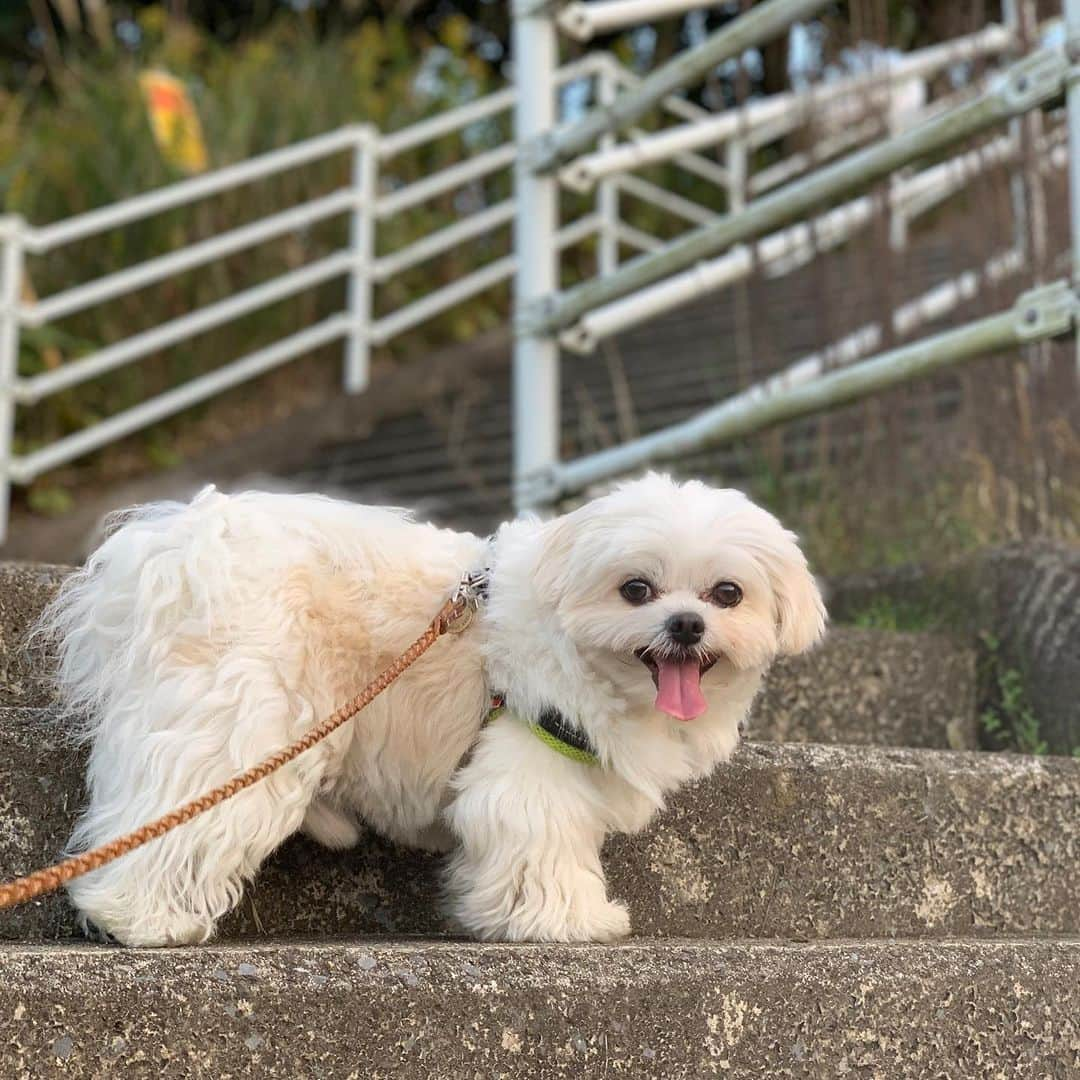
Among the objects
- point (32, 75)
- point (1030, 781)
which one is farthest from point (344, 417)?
point (1030, 781)

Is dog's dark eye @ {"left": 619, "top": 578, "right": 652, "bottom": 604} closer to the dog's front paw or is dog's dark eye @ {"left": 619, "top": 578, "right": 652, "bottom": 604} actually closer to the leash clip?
the leash clip

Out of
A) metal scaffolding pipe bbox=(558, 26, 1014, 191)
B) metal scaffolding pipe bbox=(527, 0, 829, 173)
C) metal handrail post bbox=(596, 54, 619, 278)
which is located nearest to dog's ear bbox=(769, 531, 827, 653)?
metal scaffolding pipe bbox=(527, 0, 829, 173)

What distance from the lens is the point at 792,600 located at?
228 centimetres

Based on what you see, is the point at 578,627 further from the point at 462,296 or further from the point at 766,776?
the point at 462,296

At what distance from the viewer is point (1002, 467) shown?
371cm

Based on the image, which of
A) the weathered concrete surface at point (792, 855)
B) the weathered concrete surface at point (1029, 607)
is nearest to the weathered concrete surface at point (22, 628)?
the weathered concrete surface at point (792, 855)

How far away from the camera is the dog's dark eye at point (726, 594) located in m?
2.25

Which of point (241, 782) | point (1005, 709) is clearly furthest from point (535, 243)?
point (241, 782)

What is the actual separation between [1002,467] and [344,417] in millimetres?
4392

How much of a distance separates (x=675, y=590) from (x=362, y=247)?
209 inches

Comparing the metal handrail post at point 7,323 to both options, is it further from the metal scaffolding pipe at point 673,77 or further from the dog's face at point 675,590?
the dog's face at point 675,590

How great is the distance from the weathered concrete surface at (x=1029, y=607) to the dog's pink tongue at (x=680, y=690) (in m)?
1.31

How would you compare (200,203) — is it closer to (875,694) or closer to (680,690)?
(875,694)

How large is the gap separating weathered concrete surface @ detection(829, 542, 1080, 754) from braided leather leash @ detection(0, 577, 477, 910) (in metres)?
1.47
